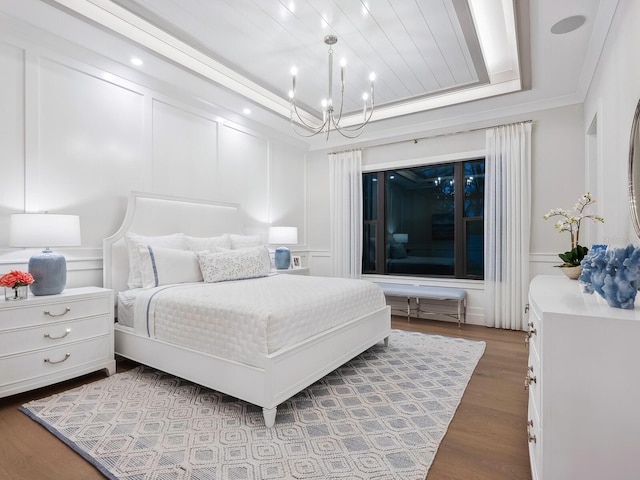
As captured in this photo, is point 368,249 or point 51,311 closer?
point 51,311

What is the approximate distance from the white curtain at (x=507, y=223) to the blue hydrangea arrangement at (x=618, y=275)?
2970 millimetres

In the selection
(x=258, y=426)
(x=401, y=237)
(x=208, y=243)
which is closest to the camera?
(x=258, y=426)

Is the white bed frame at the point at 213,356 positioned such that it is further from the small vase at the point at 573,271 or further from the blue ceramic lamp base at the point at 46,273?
the small vase at the point at 573,271

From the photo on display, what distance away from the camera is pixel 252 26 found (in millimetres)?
2762

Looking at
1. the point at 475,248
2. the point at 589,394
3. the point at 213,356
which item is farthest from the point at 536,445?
the point at 475,248

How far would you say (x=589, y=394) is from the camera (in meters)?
1.20

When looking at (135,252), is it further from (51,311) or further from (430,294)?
(430,294)

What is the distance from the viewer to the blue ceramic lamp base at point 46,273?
96.3 inches

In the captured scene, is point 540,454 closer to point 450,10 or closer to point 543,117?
point 450,10

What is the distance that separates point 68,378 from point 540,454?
2925 mm

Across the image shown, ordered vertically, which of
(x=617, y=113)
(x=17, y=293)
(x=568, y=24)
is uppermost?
(x=568, y=24)

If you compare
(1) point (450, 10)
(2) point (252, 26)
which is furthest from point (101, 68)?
(1) point (450, 10)

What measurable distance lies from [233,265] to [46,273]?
1.49 metres

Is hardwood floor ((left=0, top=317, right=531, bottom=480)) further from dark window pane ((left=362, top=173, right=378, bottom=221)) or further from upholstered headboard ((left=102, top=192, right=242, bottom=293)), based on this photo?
dark window pane ((left=362, top=173, right=378, bottom=221))
